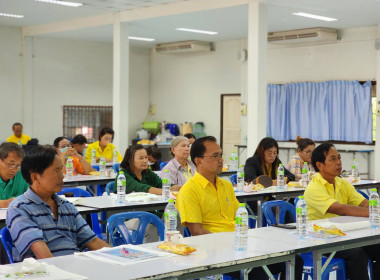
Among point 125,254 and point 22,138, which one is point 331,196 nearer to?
point 125,254

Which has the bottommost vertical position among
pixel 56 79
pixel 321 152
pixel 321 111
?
pixel 321 152

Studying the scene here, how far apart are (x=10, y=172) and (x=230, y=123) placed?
11.3 metres

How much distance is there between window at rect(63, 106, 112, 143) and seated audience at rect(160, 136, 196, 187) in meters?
9.62

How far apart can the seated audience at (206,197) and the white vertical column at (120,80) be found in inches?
348

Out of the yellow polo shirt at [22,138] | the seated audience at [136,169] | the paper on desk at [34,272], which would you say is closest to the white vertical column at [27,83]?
the yellow polo shirt at [22,138]

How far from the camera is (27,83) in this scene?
52.0ft

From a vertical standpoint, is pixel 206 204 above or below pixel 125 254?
above

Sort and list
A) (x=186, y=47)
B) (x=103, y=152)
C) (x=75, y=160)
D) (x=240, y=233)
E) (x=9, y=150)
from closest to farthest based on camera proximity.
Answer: (x=240, y=233), (x=9, y=150), (x=75, y=160), (x=103, y=152), (x=186, y=47)

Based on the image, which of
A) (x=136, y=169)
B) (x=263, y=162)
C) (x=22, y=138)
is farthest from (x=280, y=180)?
(x=22, y=138)

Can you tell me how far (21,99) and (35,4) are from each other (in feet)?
13.2

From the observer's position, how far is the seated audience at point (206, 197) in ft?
14.7

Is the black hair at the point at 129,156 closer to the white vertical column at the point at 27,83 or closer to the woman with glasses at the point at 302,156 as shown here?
the woman with glasses at the point at 302,156

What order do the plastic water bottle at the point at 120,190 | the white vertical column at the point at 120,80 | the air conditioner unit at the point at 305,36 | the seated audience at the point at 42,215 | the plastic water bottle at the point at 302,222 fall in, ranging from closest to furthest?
the seated audience at the point at 42,215
the plastic water bottle at the point at 302,222
the plastic water bottle at the point at 120,190
the white vertical column at the point at 120,80
the air conditioner unit at the point at 305,36

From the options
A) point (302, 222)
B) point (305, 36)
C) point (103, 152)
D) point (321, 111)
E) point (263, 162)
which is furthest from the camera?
point (321, 111)
